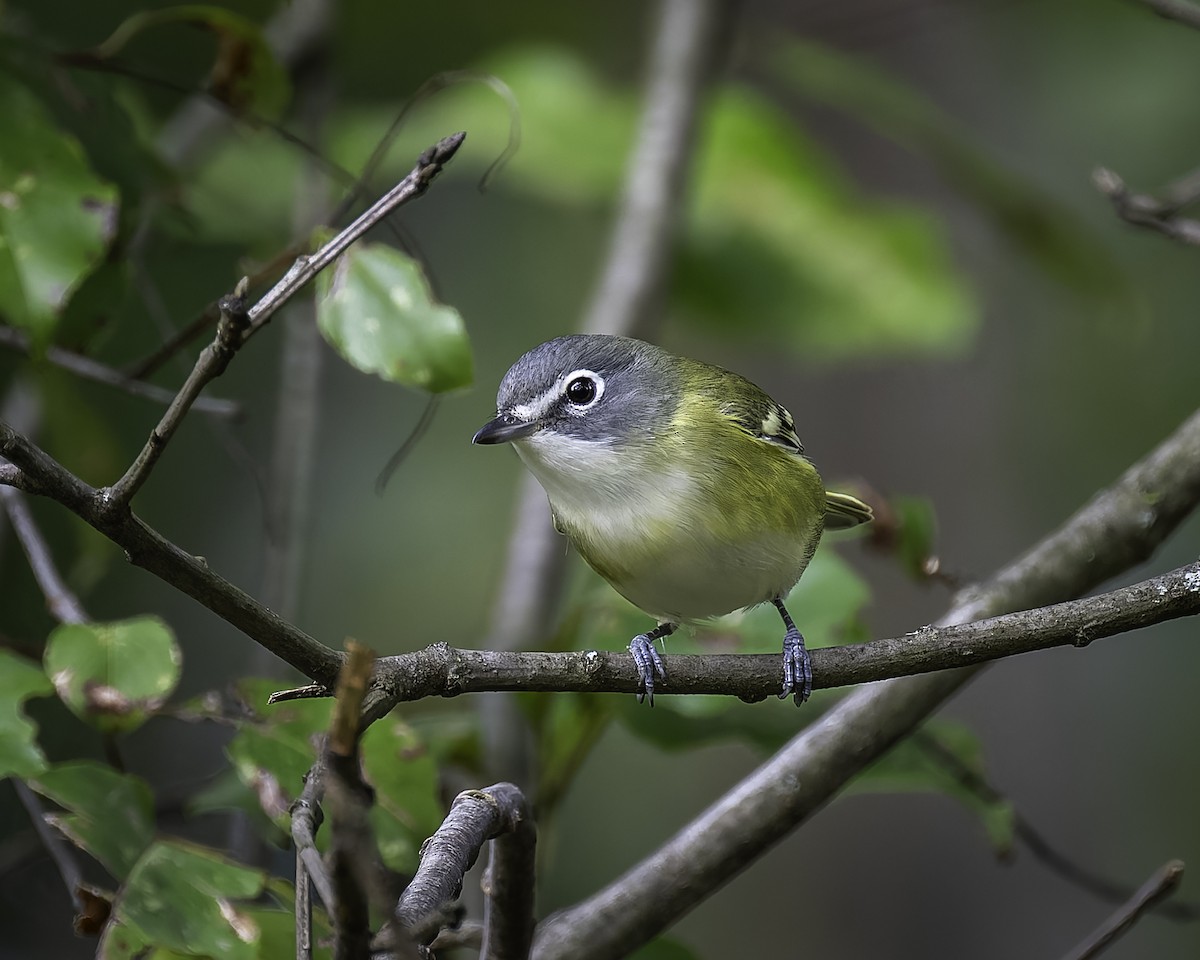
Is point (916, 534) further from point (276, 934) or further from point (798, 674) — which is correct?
point (276, 934)

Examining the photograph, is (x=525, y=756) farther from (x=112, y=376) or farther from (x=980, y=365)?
(x=980, y=365)

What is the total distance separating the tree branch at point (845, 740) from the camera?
226cm

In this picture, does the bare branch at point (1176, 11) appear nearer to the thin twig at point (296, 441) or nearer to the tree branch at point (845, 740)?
the tree branch at point (845, 740)

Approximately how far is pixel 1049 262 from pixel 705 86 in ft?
4.56

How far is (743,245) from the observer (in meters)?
4.49

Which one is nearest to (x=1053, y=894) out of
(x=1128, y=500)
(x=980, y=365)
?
(x=980, y=365)

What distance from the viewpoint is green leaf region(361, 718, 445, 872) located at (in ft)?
7.09

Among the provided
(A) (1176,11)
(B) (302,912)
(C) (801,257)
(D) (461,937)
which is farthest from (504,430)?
(C) (801,257)

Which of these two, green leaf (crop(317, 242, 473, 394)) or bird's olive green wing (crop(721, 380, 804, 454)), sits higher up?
bird's olive green wing (crop(721, 380, 804, 454))

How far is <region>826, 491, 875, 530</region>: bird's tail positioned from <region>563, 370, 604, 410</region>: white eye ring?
2.25 ft

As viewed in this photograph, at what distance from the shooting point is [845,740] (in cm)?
233

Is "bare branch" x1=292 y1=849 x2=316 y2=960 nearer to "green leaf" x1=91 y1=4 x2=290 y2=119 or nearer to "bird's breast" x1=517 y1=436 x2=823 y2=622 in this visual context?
"bird's breast" x1=517 y1=436 x2=823 y2=622

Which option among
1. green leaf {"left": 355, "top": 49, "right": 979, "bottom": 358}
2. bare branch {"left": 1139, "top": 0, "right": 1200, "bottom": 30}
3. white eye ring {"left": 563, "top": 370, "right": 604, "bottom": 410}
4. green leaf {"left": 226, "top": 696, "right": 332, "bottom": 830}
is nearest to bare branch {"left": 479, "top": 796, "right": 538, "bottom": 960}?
green leaf {"left": 226, "top": 696, "right": 332, "bottom": 830}

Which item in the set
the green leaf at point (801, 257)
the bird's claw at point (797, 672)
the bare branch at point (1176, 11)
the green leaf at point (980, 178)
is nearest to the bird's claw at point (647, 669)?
the bird's claw at point (797, 672)
